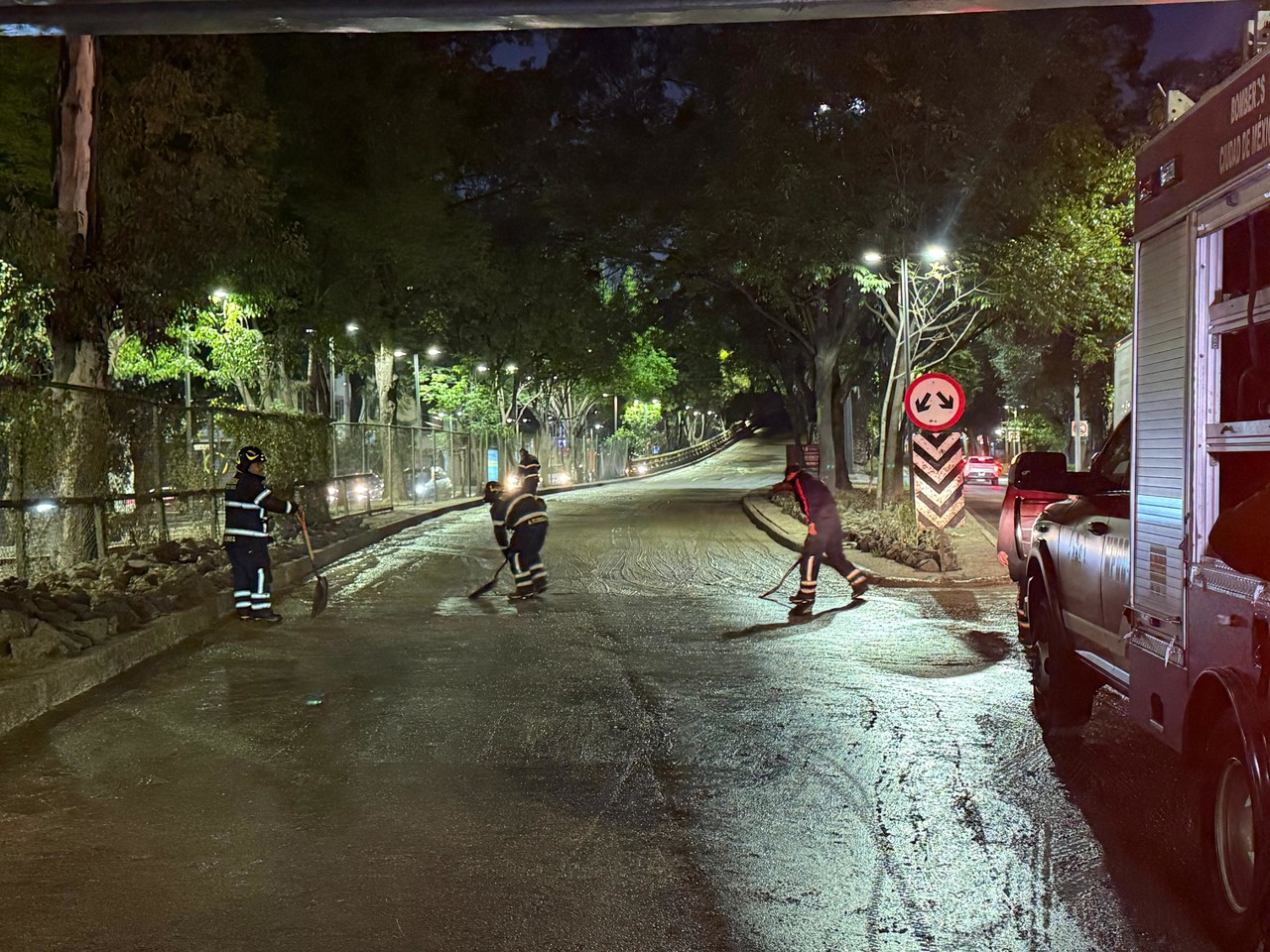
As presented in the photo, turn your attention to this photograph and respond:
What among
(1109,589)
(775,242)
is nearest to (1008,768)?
(1109,589)

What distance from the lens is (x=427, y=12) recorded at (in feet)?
22.7

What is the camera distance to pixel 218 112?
1728 centimetres

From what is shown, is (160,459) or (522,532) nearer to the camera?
(522,532)

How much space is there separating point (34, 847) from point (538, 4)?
458 centimetres

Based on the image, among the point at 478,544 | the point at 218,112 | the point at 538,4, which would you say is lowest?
the point at 478,544

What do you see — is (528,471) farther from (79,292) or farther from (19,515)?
(79,292)

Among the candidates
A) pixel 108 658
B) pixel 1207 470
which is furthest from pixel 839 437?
pixel 1207 470

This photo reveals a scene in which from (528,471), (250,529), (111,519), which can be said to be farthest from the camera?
(111,519)

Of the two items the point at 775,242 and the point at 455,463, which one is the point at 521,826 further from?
the point at 455,463

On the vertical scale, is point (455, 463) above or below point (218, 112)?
below

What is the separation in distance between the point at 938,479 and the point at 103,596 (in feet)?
35.7

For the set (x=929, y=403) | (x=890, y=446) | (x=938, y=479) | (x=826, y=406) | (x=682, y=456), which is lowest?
(x=682, y=456)

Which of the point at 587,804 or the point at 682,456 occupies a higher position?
the point at 587,804

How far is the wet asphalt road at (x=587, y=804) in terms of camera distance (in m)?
4.73
